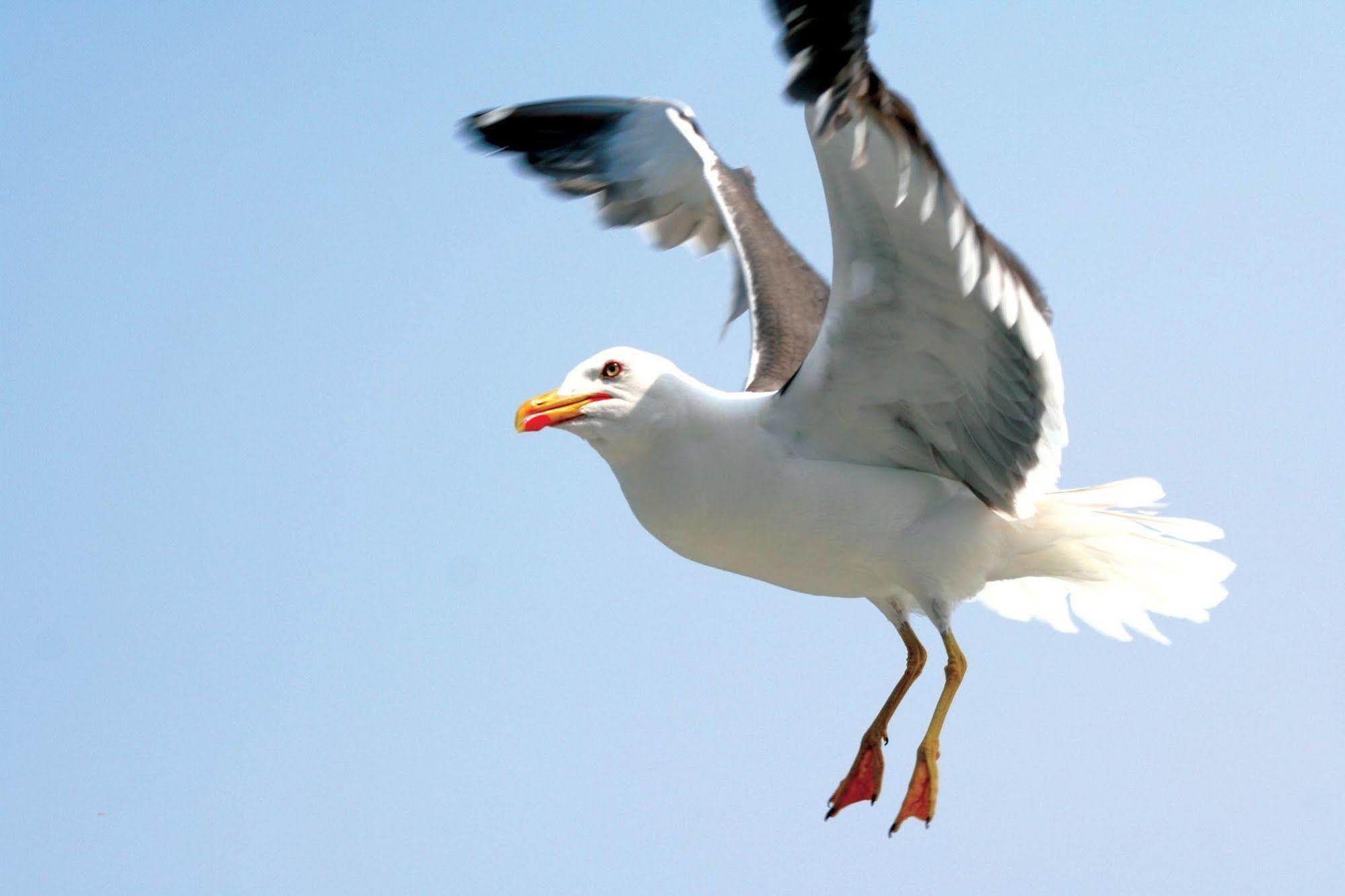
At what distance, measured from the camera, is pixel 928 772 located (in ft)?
17.4

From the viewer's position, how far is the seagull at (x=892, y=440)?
424 centimetres

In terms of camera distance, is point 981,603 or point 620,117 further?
point 620,117

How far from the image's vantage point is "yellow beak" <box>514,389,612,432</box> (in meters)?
5.11

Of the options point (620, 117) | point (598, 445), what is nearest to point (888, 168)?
point (598, 445)

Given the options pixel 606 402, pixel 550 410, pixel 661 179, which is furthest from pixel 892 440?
pixel 661 179

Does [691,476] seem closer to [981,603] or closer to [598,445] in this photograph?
Answer: [598,445]

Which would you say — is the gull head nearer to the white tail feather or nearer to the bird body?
the bird body

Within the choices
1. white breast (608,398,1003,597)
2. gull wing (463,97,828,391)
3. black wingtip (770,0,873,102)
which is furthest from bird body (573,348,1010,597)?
black wingtip (770,0,873,102)

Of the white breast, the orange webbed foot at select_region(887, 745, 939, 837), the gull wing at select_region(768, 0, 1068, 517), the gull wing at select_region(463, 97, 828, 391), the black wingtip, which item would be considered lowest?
the orange webbed foot at select_region(887, 745, 939, 837)

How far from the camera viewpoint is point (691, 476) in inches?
202

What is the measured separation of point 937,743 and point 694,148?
9.09 feet

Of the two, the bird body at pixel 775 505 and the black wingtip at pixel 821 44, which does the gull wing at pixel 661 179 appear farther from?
the black wingtip at pixel 821 44

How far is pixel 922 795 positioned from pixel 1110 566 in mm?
1246

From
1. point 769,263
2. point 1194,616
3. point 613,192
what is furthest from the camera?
point 613,192
